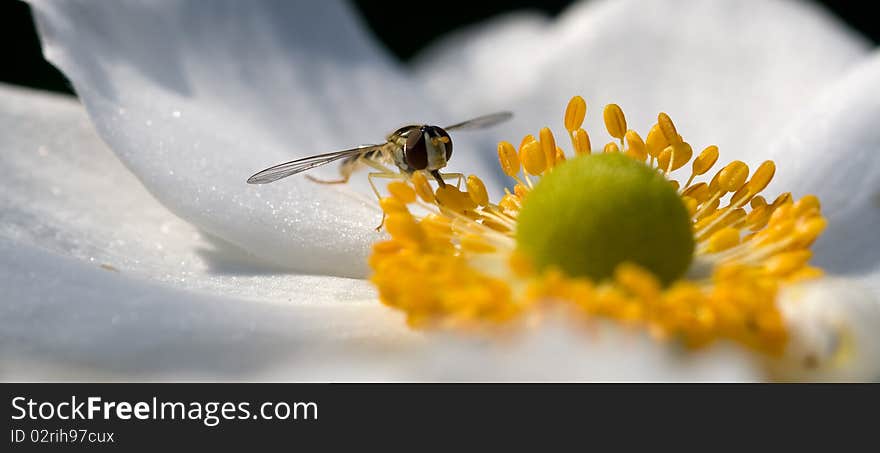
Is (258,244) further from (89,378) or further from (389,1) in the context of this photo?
(389,1)

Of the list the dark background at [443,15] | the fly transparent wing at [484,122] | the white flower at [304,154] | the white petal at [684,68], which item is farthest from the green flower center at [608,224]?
the dark background at [443,15]

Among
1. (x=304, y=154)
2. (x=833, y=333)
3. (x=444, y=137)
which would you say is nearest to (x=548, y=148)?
(x=444, y=137)

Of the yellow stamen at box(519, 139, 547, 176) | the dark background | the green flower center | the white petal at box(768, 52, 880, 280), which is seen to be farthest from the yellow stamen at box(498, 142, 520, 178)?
the dark background

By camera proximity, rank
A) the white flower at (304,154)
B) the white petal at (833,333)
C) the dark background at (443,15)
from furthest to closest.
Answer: the dark background at (443,15) → the white flower at (304,154) → the white petal at (833,333)

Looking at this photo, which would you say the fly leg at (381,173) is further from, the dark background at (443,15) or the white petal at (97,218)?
the dark background at (443,15)

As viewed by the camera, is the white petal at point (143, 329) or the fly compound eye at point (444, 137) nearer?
the white petal at point (143, 329)

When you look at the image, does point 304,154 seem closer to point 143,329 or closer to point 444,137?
point 444,137

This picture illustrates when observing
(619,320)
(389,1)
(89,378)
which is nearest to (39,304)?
(89,378)
